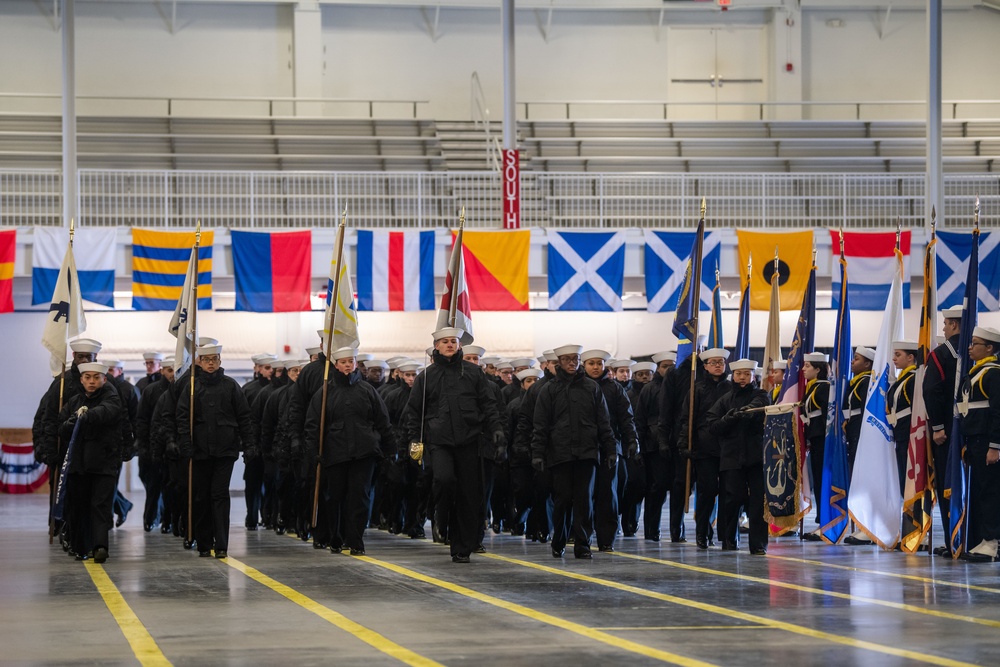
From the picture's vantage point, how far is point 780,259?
2209cm

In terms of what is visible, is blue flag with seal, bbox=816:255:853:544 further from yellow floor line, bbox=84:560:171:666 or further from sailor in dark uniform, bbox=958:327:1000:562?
yellow floor line, bbox=84:560:171:666

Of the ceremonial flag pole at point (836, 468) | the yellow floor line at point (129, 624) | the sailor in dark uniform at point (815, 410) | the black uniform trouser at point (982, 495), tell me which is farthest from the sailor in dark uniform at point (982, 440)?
the yellow floor line at point (129, 624)

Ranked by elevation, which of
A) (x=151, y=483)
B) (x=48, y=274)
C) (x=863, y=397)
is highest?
(x=48, y=274)

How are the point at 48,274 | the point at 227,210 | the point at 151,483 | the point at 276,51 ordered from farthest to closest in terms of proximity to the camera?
the point at 276,51 < the point at 227,210 < the point at 48,274 < the point at 151,483

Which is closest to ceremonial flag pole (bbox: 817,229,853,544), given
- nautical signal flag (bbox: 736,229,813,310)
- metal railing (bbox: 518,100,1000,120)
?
nautical signal flag (bbox: 736,229,813,310)

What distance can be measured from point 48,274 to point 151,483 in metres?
6.81

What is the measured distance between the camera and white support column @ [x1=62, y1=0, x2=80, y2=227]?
2278cm

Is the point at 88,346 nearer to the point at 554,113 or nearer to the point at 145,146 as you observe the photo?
the point at 145,146

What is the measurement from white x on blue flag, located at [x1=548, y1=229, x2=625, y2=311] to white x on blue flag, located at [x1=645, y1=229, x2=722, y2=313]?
478 mm

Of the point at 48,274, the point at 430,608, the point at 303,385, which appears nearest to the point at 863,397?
the point at 303,385

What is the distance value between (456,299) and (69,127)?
1227 cm

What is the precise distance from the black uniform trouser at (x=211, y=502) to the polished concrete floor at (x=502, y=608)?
281mm

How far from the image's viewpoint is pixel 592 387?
12.1 m

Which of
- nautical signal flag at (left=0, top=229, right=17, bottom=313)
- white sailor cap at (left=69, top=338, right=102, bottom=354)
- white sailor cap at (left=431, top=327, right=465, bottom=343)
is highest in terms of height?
nautical signal flag at (left=0, top=229, right=17, bottom=313)
